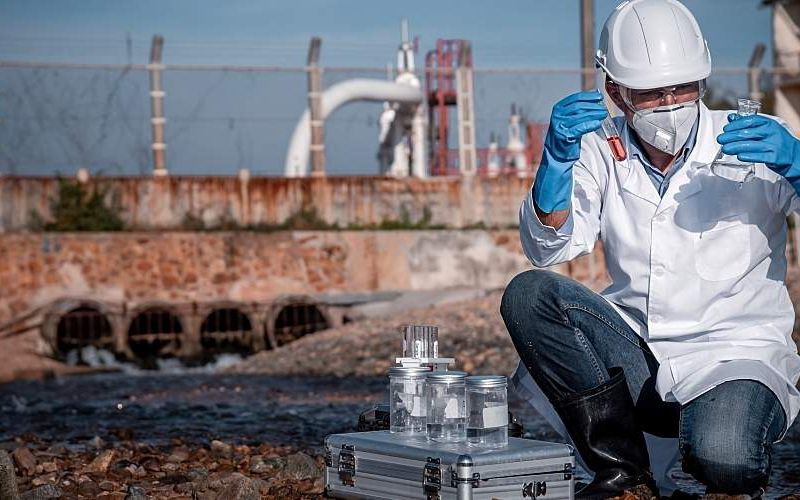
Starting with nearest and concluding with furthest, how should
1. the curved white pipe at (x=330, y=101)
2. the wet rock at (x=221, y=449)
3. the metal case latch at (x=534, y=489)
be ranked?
the metal case latch at (x=534, y=489)
the wet rock at (x=221, y=449)
the curved white pipe at (x=330, y=101)

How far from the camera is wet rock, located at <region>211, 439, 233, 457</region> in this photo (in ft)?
17.1

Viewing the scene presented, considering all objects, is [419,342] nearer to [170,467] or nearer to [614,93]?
[614,93]

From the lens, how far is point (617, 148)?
12.6 ft

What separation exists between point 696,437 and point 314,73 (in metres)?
13.2

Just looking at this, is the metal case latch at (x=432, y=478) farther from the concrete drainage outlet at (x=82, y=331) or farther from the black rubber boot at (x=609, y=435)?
the concrete drainage outlet at (x=82, y=331)

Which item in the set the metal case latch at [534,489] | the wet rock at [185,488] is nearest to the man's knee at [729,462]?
the metal case latch at [534,489]

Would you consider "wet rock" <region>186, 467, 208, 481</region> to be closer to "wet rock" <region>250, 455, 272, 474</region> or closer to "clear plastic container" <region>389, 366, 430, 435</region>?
"wet rock" <region>250, 455, 272, 474</region>

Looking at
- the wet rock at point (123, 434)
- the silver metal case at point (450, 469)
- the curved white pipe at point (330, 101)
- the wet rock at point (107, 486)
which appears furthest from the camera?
the curved white pipe at point (330, 101)

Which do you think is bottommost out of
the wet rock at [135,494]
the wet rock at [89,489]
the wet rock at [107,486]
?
the wet rock at [107,486]

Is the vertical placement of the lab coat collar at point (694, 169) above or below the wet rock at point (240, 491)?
above

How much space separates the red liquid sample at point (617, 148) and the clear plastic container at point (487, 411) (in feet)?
2.85

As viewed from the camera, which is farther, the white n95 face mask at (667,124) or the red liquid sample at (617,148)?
the red liquid sample at (617,148)

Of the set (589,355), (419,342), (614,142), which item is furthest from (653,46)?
(419,342)

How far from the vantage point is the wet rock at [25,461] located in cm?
474
